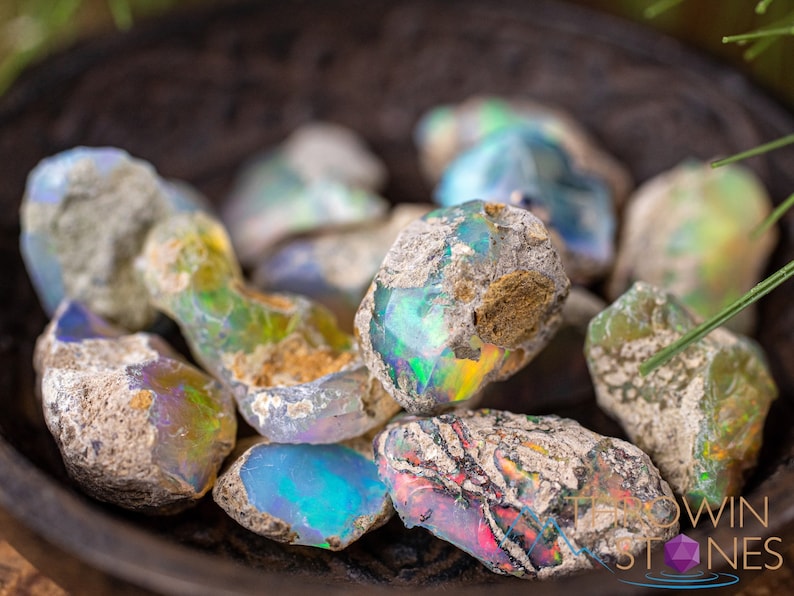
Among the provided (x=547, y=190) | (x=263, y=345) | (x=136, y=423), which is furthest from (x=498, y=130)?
(x=136, y=423)

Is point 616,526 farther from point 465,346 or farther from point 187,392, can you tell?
point 187,392

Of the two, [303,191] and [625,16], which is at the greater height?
[625,16]

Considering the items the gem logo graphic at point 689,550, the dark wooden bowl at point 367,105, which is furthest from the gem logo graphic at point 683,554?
the dark wooden bowl at point 367,105

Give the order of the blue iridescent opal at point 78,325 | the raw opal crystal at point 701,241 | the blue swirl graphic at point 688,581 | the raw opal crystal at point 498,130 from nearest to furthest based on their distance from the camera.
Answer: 1. the blue swirl graphic at point 688,581
2. the blue iridescent opal at point 78,325
3. the raw opal crystal at point 701,241
4. the raw opal crystal at point 498,130

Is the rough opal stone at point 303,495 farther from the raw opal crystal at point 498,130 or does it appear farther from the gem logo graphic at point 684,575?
the raw opal crystal at point 498,130

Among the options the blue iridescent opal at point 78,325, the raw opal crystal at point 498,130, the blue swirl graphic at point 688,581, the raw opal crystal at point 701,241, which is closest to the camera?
the blue swirl graphic at point 688,581

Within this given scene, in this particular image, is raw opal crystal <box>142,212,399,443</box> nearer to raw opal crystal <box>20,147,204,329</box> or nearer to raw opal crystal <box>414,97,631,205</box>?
raw opal crystal <box>20,147,204,329</box>

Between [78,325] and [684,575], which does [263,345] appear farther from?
[684,575]
